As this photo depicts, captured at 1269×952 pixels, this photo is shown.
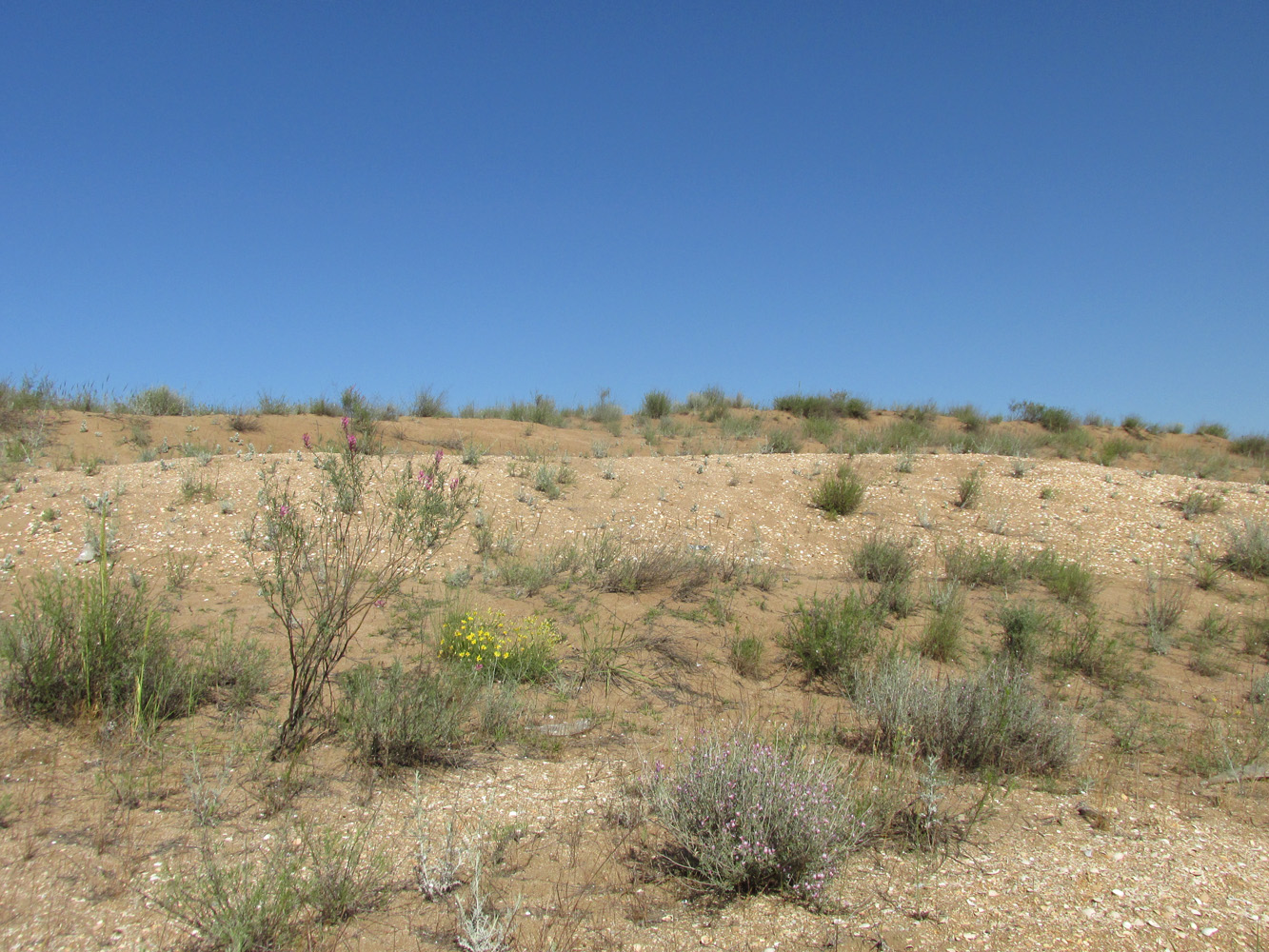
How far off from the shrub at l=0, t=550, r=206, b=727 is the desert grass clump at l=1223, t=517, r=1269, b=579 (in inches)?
451

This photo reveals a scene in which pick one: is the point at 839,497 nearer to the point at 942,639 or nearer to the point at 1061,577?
the point at 1061,577

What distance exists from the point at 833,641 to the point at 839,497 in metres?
4.78

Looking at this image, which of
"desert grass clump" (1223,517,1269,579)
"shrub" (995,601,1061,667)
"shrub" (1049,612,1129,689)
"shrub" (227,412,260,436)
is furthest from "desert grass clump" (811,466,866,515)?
"shrub" (227,412,260,436)

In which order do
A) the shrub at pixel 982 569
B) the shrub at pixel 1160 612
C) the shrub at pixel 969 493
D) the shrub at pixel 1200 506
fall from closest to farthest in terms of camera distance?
the shrub at pixel 1160 612 < the shrub at pixel 982 569 < the shrub at pixel 1200 506 < the shrub at pixel 969 493

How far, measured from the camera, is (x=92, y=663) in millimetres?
4434

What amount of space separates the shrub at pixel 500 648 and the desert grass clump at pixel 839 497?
5845mm

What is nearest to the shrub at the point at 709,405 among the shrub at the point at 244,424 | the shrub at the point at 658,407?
the shrub at the point at 658,407

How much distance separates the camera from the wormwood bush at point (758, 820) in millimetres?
3191

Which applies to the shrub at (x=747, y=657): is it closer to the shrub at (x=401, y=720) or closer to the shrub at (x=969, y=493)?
the shrub at (x=401, y=720)

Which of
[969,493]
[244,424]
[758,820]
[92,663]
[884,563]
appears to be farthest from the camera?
[244,424]

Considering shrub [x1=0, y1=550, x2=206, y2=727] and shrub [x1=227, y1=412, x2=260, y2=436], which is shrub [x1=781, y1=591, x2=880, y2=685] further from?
shrub [x1=227, y1=412, x2=260, y2=436]

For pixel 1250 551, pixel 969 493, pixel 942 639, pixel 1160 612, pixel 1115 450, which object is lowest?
pixel 942 639

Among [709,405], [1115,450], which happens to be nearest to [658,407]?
[709,405]

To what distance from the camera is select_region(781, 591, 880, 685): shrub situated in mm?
6102
